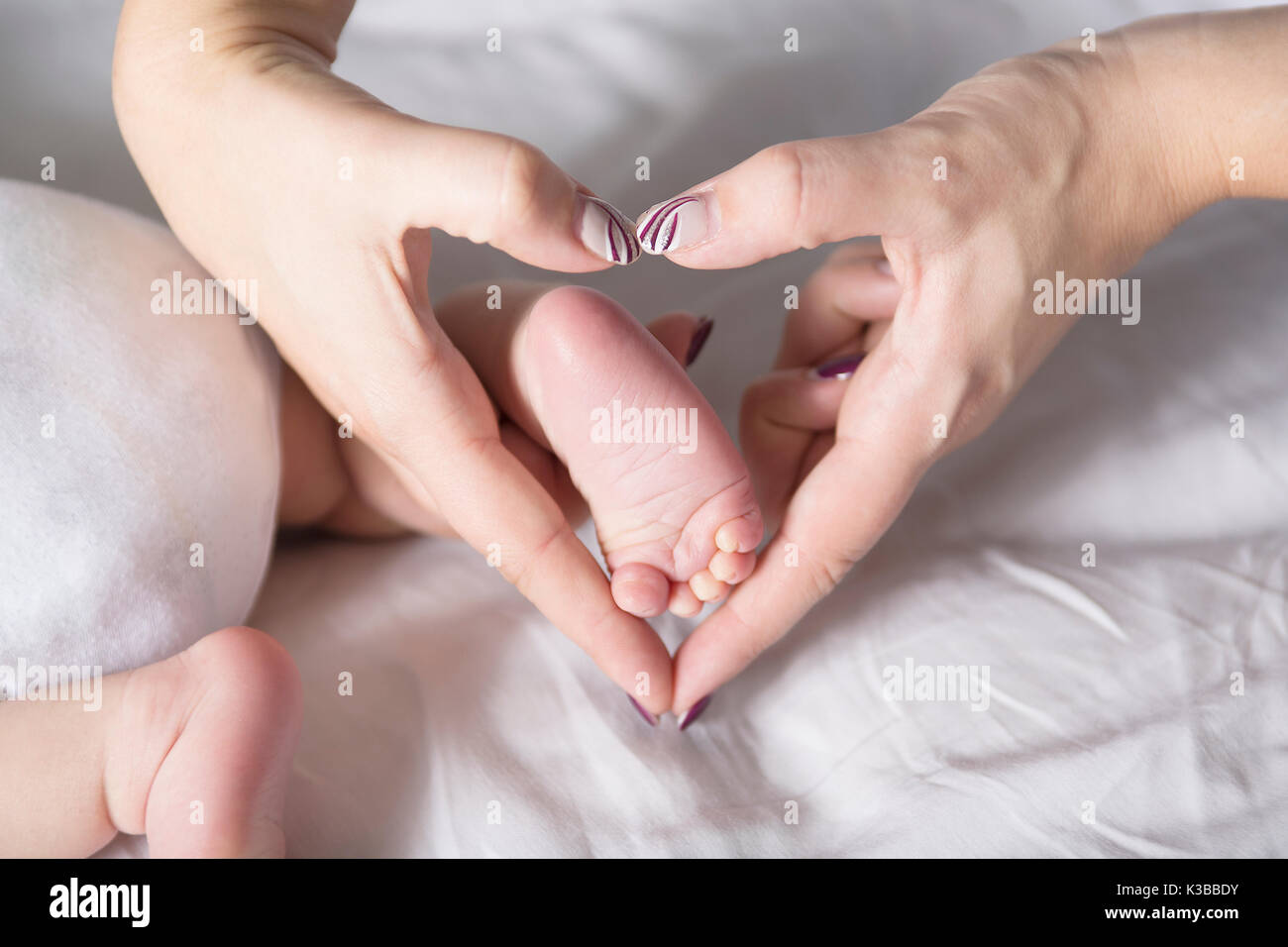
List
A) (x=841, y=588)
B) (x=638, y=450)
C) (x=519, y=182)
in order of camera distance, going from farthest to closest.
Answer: (x=841, y=588)
(x=638, y=450)
(x=519, y=182)

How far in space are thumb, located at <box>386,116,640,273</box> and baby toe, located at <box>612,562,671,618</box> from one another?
0.25m

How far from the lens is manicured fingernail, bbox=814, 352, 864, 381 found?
37.0 inches

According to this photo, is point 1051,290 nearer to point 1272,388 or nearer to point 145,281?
point 1272,388

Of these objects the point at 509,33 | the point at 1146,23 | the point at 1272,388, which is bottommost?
the point at 1272,388

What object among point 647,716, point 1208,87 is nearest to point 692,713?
point 647,716

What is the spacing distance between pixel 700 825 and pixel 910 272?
17.0 inches

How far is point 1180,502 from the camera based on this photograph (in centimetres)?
101

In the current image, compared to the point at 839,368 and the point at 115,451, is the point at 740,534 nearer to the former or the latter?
the point at 839,368

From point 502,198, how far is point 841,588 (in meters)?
0.51

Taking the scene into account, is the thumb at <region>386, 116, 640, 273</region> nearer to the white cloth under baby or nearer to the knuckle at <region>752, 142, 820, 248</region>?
the knuckle at <region>752, 142, 820, 248</region>

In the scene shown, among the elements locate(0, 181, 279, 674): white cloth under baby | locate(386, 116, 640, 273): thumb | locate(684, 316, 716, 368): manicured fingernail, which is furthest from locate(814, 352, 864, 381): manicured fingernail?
locate(0, 181, 279, 674): white cloth under baby

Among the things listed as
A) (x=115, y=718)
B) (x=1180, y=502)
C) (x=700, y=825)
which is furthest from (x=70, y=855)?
(x=1180, y=502)

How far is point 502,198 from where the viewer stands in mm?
617

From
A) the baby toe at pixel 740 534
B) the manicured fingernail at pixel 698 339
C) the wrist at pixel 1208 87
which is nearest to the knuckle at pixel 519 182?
the baby toe at pixel 740 534
